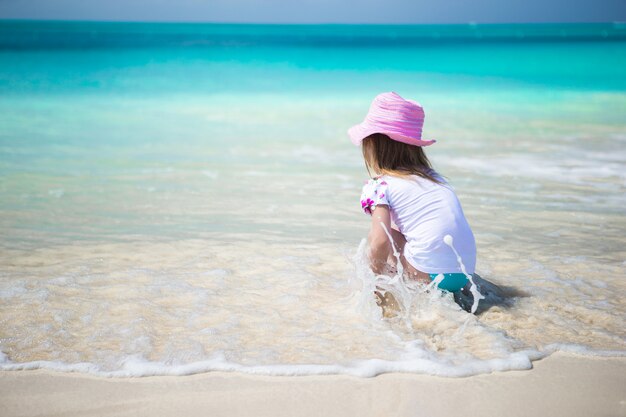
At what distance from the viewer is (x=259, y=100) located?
595 inches

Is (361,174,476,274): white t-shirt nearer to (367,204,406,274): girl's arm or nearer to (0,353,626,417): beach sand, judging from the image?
(367,204,406,274): girl's arm

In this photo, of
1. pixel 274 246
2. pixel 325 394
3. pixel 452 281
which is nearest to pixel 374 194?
pixel 452 281

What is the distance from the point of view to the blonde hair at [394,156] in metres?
3.03

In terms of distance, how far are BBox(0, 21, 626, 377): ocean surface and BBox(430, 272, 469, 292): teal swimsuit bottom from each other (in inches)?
2.7

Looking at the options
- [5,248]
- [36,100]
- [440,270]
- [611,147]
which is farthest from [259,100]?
[440,270]

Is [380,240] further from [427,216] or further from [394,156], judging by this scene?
[394,156]

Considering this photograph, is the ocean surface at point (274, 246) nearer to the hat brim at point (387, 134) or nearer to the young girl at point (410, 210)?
the young girl at point (410, 210)

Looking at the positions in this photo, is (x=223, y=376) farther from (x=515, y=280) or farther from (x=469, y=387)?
(x=515, y=280)

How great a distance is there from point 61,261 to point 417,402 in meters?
2.53

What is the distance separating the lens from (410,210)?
2.95 metres

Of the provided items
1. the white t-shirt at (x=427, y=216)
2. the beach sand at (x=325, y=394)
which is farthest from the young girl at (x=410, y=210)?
the beach sand at (x=325, y=394)

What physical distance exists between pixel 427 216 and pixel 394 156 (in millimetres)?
325

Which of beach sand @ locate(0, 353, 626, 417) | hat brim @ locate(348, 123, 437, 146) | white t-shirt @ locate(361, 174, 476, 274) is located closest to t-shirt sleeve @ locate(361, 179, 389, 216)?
white t-shirt @ locate(361, 174, 476, 274)

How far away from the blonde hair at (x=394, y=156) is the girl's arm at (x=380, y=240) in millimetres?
207
